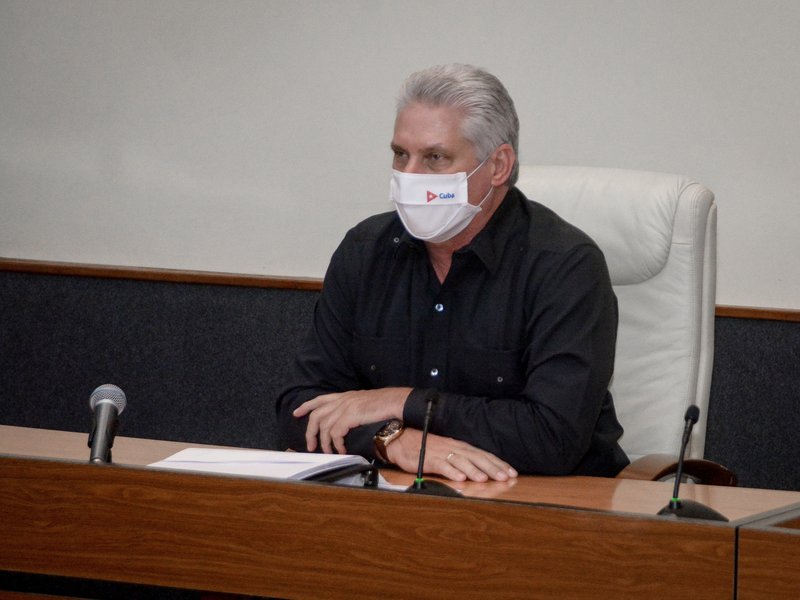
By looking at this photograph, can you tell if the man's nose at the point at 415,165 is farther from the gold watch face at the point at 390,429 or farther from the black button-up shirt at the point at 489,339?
the gold watch face at the point at 390,429

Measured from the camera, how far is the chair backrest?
1999 millimetres

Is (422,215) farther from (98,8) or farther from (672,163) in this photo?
(98,8)

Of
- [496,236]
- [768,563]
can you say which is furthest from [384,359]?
[768,563]

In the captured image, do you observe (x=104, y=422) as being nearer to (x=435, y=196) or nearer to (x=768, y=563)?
→ (x=435, y=196)

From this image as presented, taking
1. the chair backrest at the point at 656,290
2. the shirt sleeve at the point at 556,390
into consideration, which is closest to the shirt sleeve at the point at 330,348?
the shirt sleeve at the point at 556,390

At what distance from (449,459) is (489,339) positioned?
364 millimetres

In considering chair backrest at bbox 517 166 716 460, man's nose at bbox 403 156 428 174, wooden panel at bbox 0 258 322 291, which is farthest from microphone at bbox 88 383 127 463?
wooden panel at bbox 0 258 322 291

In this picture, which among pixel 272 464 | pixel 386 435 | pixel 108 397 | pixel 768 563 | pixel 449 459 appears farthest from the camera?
pixel 386 435

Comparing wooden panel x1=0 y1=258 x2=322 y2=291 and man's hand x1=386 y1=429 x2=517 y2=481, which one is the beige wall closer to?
wooden panel x1=0 y1=258 x2=322 y2=291

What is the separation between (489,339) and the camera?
6.32 feet

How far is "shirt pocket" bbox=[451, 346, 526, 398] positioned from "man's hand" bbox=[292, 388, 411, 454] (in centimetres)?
17

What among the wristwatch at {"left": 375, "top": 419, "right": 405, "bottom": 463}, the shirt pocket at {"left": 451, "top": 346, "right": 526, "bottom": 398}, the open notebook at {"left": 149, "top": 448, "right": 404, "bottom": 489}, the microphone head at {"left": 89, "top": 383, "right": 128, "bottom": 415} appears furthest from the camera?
the shirt pocket at {"left": 451, "top": 346, "right": 526, "bottom": 398}

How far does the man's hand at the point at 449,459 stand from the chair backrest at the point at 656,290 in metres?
0.47

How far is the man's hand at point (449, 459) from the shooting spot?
1.59m
